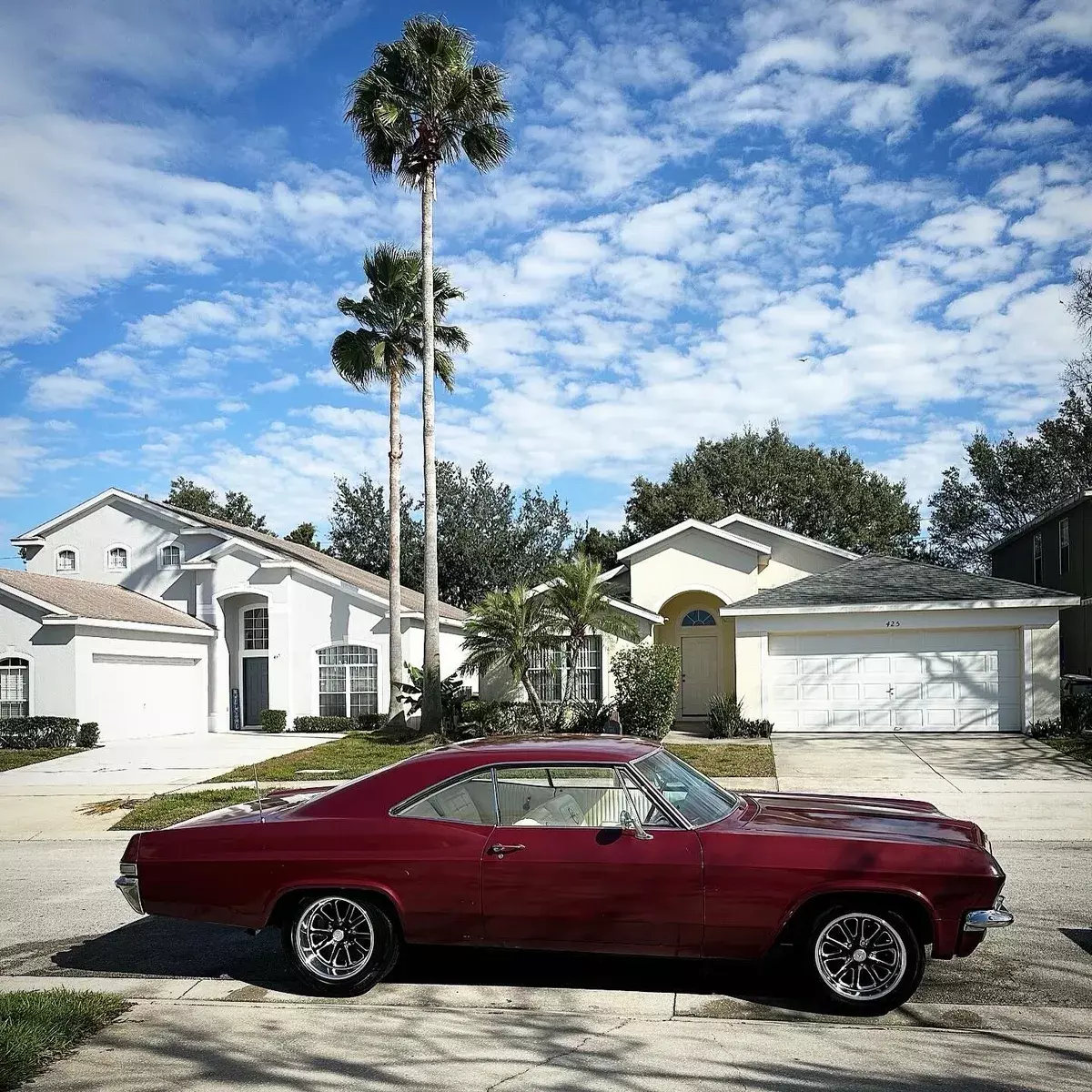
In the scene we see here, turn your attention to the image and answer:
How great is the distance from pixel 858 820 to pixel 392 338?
927 inches

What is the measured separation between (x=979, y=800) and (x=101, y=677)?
66.8 feet

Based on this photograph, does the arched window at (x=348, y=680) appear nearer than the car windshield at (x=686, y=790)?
No

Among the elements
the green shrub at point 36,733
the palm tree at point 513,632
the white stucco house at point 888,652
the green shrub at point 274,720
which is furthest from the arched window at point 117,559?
the palm tree at point 513,632

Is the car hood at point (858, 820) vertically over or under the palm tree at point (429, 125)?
under

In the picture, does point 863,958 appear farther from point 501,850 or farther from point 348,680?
point 348,680

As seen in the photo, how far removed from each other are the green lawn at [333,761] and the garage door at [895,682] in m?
7.88

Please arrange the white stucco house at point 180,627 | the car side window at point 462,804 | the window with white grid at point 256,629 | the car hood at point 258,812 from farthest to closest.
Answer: the window with white grid at point 256,629 → the white stucco house at point 180,627 → the car hood at point 258,812 → the car side window at point 462,804

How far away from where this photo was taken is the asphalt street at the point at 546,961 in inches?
244

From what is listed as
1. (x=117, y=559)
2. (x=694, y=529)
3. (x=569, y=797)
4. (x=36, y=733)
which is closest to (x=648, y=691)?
(x=694, y=529)

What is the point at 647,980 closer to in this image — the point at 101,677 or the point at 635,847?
the point at 635,847

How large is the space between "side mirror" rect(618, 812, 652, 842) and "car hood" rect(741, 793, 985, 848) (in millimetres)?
623

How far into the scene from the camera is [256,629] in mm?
30250

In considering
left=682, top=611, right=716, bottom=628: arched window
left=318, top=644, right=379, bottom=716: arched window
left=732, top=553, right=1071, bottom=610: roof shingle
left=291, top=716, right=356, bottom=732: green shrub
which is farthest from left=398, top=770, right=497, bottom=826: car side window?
left=318, top=644, right=379, bottom=716: arched window

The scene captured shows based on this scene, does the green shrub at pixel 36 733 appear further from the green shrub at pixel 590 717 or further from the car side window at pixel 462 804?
the car side window at pixel 462 804
